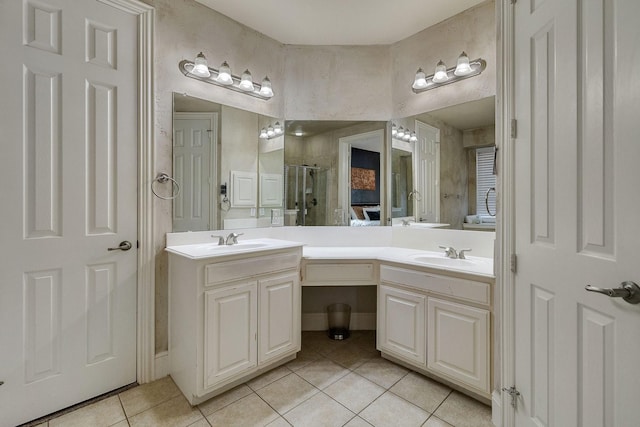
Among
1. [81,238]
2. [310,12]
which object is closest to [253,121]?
[310,12]

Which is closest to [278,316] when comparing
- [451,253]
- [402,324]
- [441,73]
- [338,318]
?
[338,318]

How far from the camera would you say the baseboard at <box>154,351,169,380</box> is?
1942 mm

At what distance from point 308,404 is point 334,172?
1.81 m

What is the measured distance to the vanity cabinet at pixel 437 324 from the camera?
5.43ft

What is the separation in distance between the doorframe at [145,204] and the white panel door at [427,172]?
2058 millimetres

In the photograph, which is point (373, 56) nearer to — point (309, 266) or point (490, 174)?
point (490, 174)

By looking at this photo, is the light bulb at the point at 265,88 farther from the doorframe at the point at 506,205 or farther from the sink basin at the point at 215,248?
the doorframe at the point at 506,205

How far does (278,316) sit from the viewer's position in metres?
2.03

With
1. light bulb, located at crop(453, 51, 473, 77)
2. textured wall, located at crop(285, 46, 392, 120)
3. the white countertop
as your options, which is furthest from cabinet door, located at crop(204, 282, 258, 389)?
light bulb, located at crop(453, 51, 473, 77)

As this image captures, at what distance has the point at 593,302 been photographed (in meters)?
0.96

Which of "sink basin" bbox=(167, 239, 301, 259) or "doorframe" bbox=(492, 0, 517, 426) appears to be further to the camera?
"sink basin" bbox=(167, 239, 301, 259)

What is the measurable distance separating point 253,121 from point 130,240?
1338 millimetres

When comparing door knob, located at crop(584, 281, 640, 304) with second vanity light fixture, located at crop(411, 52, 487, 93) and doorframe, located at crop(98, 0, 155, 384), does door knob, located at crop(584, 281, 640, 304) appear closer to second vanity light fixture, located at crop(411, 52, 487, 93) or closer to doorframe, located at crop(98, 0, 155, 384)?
second vanity light fixture, located at crop(411, 52, 487, 93)

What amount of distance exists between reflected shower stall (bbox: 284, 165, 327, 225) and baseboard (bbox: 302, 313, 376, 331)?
904mm
